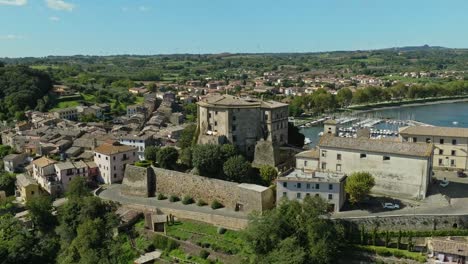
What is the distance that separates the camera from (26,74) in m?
99.6

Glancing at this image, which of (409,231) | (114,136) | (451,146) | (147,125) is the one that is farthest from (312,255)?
(147,125)

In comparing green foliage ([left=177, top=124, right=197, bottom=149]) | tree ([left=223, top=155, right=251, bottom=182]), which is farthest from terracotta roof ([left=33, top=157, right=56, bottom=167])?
tree ([left=223, top=155, right=251, bottom=182])

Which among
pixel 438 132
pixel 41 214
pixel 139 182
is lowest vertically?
pixel 41 214

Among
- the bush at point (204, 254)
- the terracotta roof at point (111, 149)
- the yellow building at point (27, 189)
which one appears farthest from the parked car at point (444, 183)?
the yellow building at point (27, 189)

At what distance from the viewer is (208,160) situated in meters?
40.2

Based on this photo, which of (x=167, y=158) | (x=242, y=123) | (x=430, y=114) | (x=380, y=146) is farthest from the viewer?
(x=430, y=114)

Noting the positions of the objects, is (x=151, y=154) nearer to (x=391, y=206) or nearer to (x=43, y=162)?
(x=43, y=162)

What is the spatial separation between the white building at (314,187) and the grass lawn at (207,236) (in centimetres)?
442

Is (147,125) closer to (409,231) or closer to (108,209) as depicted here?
(108,209)

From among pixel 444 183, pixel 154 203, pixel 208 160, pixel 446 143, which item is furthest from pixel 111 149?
pixel 446 143

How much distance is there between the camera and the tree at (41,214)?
39.7m

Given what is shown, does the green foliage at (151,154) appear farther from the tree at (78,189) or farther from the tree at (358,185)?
the tree at (358,185)

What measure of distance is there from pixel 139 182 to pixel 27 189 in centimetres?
1172

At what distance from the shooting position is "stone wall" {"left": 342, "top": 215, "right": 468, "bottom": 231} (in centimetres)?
3059
